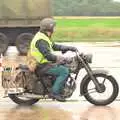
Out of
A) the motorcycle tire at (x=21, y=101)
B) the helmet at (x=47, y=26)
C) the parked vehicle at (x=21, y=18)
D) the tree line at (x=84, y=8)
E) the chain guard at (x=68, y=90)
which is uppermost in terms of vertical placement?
the tree line at (x=84, y=8)

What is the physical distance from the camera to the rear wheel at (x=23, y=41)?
23.4 meters

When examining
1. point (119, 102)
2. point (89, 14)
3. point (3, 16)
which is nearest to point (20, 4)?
point (3, 16)

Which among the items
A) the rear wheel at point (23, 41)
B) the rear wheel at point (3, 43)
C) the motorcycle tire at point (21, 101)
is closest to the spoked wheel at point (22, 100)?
the motorcycle tire at point (21, 101)

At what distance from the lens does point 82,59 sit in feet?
36.0

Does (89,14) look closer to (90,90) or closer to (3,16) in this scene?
(3,16)

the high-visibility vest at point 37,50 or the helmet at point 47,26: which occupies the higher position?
the helmet at point 47,26

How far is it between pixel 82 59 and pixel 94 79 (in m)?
0.40

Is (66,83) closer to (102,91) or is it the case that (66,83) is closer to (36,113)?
(102,91)

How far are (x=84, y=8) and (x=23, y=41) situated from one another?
1916 inches

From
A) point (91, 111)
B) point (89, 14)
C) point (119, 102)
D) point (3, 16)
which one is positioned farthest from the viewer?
point (89, 14)

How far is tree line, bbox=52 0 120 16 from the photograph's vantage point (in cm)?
6975

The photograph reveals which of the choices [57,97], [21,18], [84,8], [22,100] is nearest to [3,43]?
[21,18]

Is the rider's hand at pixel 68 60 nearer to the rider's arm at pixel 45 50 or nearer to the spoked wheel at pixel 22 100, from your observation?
the rider's arm at pixel 45 50

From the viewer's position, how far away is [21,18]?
2378 cm
